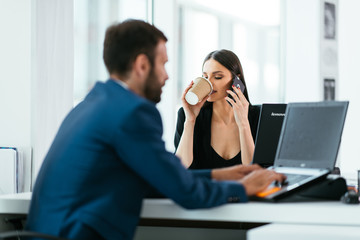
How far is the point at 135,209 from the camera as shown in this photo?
1451 millimetres

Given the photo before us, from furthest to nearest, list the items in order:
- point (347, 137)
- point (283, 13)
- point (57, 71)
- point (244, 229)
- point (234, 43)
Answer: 1. point (234, 43)
2. point (283, 13)
3. point (347, 137)
4. point (57, 71)
5. point (244, 229)

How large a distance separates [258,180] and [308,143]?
0.25m

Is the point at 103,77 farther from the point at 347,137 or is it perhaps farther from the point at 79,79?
the point at 347,137

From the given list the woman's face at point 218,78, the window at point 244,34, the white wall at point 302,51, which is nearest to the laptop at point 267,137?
the woman's face at point 218,78

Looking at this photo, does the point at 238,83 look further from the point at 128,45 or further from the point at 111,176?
the point at 111,176

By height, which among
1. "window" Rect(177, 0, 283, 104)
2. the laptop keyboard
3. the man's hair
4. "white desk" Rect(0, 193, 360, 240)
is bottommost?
"white desk" Rect(0, 193, 360, 240)

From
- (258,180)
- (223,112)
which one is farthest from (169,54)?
(258,180)

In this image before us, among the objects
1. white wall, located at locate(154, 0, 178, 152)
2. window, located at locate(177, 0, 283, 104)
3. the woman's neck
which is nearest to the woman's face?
the woman's neck

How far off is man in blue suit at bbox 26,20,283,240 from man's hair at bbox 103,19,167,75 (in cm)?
8

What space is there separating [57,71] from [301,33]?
313cm

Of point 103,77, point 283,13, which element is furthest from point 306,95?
point 103,77

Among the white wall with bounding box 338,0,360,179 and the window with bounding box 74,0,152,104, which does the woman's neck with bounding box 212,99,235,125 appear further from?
the white wall with bounding box 338,0,360,179

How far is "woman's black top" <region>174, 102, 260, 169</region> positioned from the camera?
2.81m

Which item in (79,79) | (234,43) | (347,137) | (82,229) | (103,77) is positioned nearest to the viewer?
(82,229)
